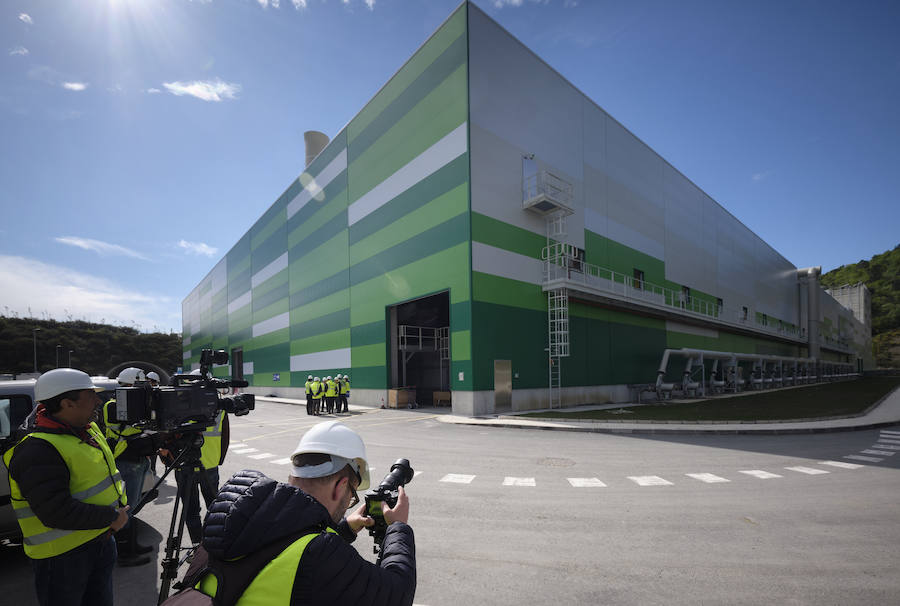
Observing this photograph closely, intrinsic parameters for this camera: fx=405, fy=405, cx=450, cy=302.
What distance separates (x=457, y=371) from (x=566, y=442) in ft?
26.9

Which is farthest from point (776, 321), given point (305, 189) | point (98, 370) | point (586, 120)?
point (98, 370)

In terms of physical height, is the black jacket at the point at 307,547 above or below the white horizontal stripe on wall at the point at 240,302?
below

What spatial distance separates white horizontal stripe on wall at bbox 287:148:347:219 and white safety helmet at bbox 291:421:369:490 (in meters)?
29.3

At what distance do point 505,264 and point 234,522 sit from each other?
63.0 ft

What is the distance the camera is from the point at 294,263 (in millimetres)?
35906

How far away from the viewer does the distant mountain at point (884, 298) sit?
10288cm

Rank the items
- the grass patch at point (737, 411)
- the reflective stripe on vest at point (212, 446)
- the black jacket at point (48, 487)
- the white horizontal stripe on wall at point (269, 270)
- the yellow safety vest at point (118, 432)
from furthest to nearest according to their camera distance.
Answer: the white horizontal stripe on wall at point (269, 270), the grass patch at point (737, 411), the reflective stripe on vest at point (212, 446), the yellow safety vest at point (118, 432), the black jacket at point (48, 487)

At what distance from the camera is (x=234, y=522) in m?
1.44

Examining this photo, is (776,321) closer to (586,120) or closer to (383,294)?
(586,120)

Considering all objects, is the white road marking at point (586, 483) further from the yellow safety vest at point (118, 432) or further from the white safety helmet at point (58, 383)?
the white safety helmet at point (58, 383)

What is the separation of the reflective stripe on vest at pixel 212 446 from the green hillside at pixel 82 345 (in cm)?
10174

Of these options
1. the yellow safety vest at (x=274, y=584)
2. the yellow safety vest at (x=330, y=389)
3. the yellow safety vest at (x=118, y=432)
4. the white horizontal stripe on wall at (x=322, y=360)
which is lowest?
the yellow safety vest at (x=330, y=389)

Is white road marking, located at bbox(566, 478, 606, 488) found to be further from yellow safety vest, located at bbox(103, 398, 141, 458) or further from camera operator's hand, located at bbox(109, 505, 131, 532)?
yellow safety vest, located at bbox(103, 398, 141, 458)

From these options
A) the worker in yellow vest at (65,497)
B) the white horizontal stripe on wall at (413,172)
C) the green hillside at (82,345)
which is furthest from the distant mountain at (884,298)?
the green hillside at (82,345)
